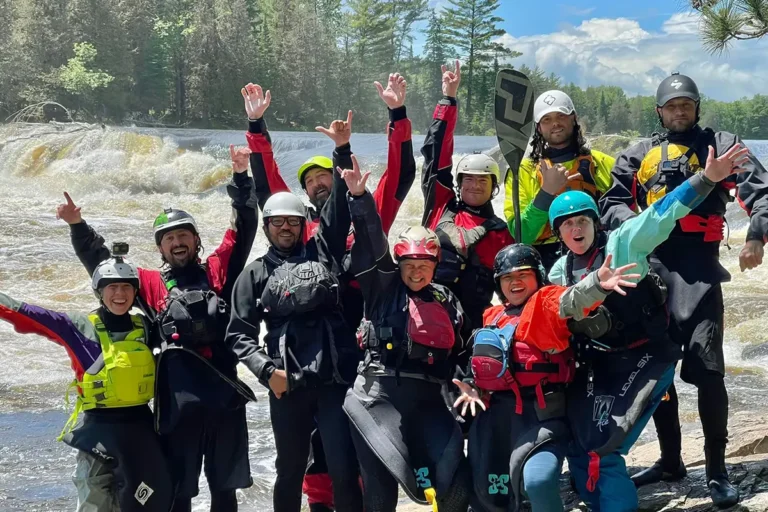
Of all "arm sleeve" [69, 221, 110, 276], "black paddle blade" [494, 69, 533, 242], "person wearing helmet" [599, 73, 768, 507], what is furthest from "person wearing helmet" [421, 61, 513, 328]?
"arm sleeve" [69, 221, 110, 276]

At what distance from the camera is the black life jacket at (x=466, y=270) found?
14.2 feet

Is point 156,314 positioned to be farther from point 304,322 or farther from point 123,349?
point 304,322

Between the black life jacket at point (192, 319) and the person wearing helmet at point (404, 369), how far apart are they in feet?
2.77

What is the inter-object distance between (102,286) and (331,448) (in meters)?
1.53

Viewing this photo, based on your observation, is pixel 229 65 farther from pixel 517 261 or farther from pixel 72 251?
pixel 517 261

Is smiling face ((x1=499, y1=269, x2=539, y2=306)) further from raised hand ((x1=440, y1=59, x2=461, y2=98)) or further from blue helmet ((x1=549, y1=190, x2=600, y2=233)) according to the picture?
raised hand ((x1=440, y1=59, x2=461, y2=98))

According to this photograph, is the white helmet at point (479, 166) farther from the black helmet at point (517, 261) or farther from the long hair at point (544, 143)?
the black helmet at point (517, 261)

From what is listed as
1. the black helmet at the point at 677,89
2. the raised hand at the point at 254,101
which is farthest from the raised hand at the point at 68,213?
the black helmet at the point at 677,89

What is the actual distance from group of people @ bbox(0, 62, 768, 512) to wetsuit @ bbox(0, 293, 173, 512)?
0.01m

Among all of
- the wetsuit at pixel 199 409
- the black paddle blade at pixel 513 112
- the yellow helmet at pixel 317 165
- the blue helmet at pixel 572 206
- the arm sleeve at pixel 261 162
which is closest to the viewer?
the blue helmet at pixel 572 206

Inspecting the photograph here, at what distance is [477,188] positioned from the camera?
4504 mm

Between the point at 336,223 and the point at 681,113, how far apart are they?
197 cm

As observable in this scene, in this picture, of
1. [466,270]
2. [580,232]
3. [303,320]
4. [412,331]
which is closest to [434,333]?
[412,331]

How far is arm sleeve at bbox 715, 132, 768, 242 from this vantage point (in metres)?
3.82
